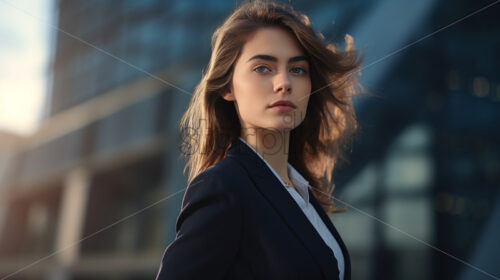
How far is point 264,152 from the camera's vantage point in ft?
4.42

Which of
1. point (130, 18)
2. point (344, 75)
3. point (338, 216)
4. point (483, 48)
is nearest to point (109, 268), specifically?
point (130, 18)

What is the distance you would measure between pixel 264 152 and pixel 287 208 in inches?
10.8

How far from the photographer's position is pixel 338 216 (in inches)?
171

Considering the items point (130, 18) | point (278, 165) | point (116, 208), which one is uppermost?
point (130, 18)

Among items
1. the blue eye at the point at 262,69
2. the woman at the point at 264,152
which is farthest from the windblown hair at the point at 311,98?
the blue eye at the point at 262,69

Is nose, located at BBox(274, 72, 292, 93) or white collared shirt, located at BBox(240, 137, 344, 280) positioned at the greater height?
nose, located at BBox(274, 72, 292, 93)

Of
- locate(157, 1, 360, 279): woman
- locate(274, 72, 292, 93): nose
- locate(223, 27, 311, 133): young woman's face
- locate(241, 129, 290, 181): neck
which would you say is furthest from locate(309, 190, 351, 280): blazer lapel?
locate(274, 72, 292, 93): nose

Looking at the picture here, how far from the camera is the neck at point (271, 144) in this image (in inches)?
52.6

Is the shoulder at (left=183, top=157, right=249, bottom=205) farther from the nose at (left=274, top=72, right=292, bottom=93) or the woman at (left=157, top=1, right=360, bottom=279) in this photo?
the nose at (left=274, top=72, right=292, bottom=93)

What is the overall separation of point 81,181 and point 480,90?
8324mm

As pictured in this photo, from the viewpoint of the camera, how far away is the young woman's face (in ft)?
4.16

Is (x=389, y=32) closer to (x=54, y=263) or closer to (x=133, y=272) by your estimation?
(x=133, y=272)

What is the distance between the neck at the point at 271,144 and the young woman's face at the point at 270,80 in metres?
0.03

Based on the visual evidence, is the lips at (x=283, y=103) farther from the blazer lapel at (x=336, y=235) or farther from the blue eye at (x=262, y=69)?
the blazer lapel at (x=336, y=235)
